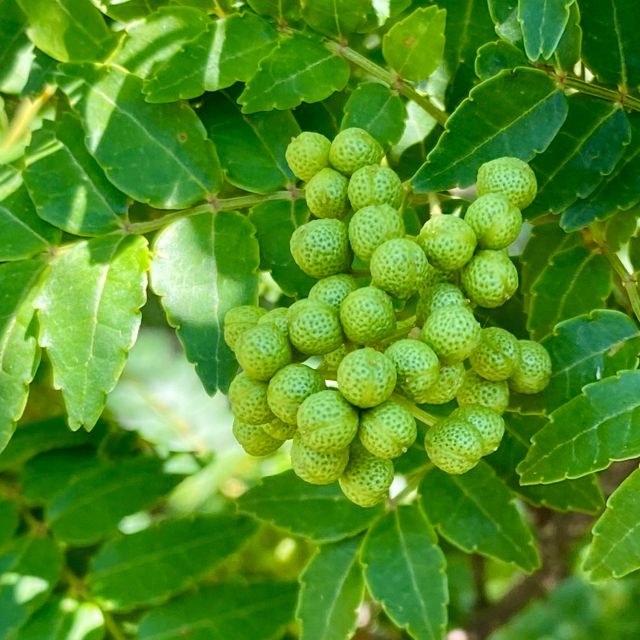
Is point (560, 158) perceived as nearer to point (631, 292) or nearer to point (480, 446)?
point (631, 292)

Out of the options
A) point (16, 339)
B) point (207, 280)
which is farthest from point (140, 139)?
point (16, 339)

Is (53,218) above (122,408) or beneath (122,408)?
above

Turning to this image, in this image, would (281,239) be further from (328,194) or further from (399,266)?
(399,266)

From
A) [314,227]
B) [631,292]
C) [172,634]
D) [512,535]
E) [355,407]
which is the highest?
[314,227]

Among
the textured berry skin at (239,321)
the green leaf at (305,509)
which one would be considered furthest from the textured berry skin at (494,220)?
the green leaf at (305,509)

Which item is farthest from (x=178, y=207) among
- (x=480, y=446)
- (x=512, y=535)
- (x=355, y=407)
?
(x=512, y=535)

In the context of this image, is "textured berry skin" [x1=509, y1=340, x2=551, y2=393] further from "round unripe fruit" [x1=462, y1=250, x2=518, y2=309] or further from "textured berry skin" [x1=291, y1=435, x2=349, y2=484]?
"textured berry skin" [x1=291, y1=435, x2=349, y2=484]

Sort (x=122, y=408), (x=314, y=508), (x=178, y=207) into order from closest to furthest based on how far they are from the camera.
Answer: (x=178, y=207)
(x=314, y=508)
(x=122, y=408)
